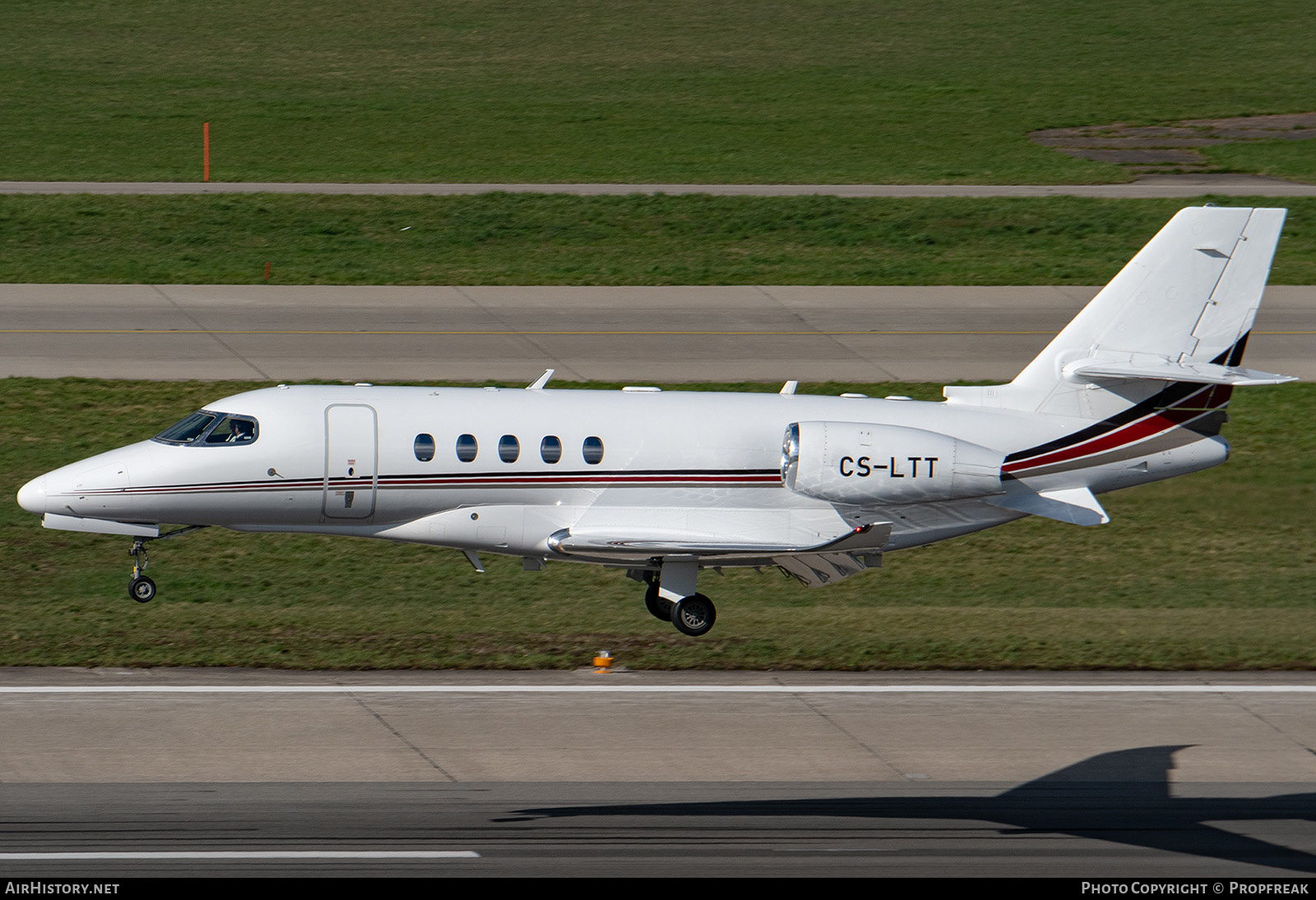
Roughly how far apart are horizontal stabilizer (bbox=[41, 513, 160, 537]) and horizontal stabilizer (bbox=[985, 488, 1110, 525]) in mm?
12153

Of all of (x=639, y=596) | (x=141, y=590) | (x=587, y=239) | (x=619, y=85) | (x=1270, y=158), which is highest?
(x=619, y=85)

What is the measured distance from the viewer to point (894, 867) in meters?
16.9

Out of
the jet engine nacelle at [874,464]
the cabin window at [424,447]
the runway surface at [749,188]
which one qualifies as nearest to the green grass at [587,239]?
the runway surface at [749,188]

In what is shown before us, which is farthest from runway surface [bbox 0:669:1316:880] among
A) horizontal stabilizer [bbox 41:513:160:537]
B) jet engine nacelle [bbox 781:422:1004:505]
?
jet engine nacelle [bbox 781:422:1004:505]

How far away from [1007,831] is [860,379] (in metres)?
18.9

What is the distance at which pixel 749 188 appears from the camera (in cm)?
5044

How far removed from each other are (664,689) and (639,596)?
509 centimetres

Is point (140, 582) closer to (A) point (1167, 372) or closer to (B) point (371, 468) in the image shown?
(B) point (371, 468)

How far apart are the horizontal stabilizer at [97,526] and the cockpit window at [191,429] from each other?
1263 millimetres

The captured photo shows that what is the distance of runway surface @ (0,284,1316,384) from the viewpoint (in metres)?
35.8

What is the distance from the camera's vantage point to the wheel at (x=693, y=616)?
78.7ft

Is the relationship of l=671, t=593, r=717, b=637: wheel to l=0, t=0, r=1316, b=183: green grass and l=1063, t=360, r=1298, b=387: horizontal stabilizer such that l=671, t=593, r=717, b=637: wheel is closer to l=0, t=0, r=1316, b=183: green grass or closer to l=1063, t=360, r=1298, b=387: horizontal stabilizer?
l=1063, t=360, r=1298, b=387: horizontal stabilizer

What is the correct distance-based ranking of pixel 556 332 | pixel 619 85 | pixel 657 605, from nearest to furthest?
pixel 657 605, pixel 556 332, pixel 619 85

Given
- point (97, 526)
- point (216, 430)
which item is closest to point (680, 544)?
point (216, 430)
